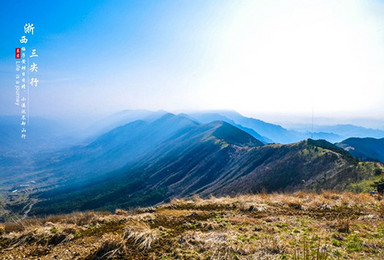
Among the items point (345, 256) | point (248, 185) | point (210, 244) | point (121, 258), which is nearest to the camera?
point (345, 256)

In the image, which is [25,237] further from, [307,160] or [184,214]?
[307,160]

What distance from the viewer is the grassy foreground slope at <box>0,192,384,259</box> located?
7.69 m

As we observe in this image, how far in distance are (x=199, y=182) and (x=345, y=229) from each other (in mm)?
144323

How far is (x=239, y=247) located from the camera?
7.98 meters

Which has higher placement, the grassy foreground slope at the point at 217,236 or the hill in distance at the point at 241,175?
the grassy foreground slope at the point at 217,236

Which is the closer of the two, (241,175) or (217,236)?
(217,236)

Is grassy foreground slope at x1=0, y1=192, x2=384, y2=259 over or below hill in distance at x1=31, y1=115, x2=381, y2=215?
over

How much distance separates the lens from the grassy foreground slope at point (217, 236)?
769 cm

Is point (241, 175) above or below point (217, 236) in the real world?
below

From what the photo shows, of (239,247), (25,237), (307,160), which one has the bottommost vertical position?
(307,160)

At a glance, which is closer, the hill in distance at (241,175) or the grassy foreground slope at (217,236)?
the grassy foreground slope at (217,236)

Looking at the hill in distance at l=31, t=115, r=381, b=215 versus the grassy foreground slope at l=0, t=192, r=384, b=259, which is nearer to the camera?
the grassy foreground slope at l=0, t=192, r=384, b=259

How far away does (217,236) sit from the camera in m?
9.13


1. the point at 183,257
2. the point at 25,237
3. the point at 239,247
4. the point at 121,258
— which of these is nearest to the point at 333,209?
the point at 239,247
